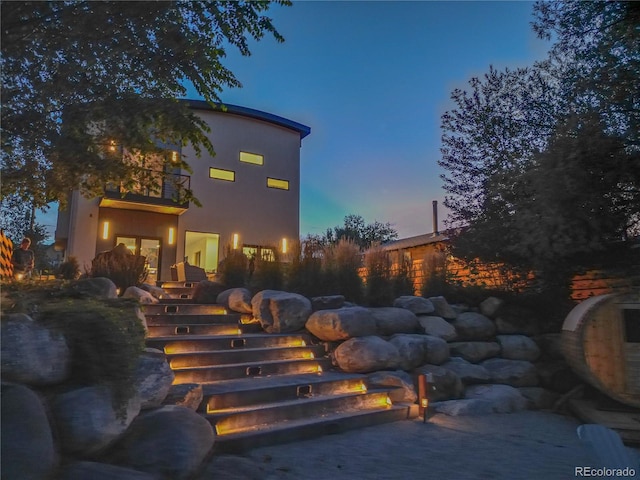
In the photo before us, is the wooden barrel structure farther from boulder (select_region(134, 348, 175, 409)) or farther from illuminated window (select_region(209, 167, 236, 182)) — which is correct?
illuminated window (select_region(209, 167, 236, 182))

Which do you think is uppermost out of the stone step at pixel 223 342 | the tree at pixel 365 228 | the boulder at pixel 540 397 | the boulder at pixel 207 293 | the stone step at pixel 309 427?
the tree at pixel 365 228

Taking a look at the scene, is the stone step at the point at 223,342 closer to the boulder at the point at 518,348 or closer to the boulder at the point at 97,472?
the boulder at the point at 97,472

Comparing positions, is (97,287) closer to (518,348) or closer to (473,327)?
(473,327)

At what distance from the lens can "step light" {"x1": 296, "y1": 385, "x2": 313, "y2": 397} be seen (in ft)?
15.8

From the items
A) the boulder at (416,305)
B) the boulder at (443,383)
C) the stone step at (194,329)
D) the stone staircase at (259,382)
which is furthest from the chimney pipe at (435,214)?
the stone step at (194,329)

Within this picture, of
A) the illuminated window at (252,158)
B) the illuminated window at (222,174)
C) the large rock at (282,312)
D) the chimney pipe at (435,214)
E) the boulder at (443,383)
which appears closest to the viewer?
the boulder at (443,383)

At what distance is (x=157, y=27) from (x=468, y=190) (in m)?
6.93

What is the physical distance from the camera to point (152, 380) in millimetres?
3455

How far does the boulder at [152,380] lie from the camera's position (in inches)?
132

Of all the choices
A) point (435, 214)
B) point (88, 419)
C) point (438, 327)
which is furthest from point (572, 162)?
point (435, 214)

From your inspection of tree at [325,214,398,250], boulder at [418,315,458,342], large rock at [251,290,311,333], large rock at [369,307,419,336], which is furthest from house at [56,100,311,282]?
tree at [325,214,398,250]

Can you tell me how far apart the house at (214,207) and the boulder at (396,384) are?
8996 mm

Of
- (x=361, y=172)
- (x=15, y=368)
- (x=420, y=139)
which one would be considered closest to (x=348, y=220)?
(x=361, y=172)

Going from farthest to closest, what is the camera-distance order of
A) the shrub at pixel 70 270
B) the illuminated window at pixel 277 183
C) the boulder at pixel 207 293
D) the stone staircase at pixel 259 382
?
the illuminated window at pixel 277 183 → the shrub at pixel 70 270 → the boulder at pixel 207 293 → the stone staircase at pixel 259 382
